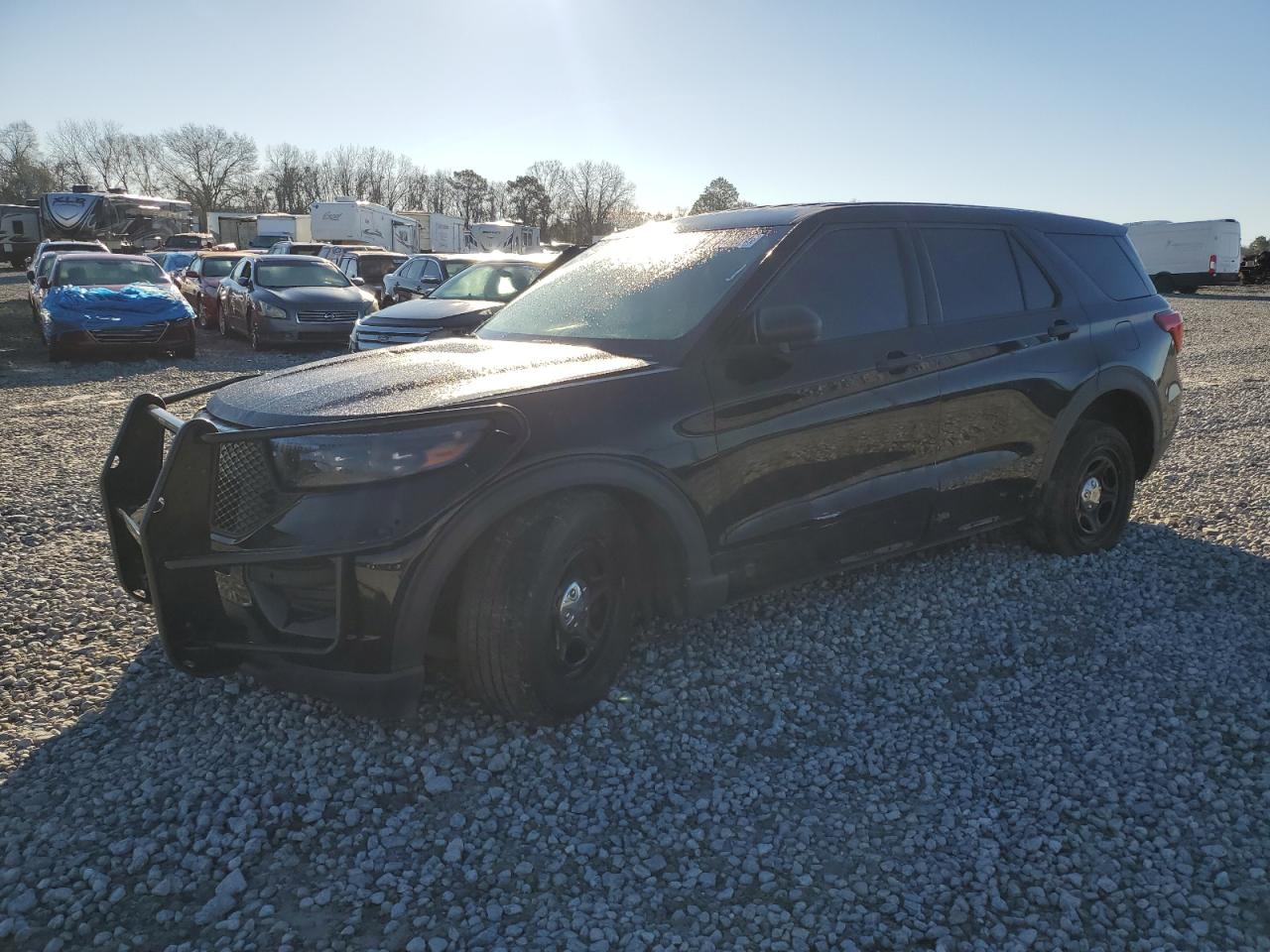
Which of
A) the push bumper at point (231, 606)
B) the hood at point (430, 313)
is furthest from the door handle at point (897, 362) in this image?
the hood at point (430, 313)

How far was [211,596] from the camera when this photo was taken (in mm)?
3004

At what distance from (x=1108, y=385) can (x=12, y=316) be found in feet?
78.4

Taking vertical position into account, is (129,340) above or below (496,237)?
below

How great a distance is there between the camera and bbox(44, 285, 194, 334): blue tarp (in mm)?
13805

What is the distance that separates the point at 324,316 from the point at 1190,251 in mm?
31185

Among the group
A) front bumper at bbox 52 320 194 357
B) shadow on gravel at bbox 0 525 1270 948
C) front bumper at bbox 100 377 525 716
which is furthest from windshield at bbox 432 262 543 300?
front bumper at bbox 100 377 525 716

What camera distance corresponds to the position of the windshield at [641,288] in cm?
374

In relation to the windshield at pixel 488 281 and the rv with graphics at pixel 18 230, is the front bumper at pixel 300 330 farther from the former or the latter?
the rv with graphics at pixel 18 230

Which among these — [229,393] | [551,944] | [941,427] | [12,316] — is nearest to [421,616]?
[551,944]

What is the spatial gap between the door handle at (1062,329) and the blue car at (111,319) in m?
13.3

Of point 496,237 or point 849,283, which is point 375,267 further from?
point 849,283

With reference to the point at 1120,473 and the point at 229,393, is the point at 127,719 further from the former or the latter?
the point at 1120,473

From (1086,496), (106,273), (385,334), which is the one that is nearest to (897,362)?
(1086,496)

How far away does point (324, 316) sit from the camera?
15773 mm
